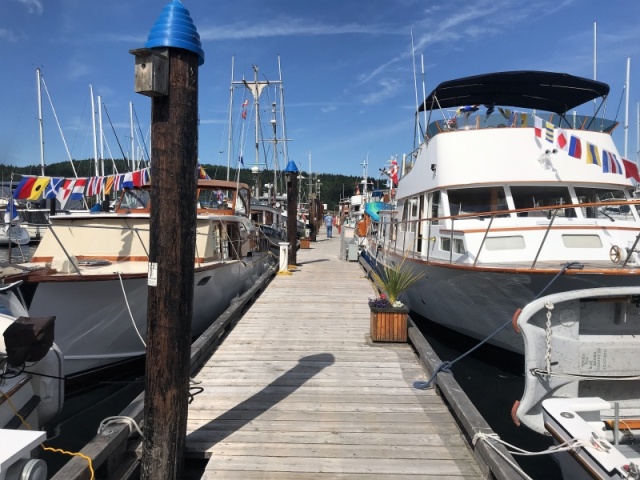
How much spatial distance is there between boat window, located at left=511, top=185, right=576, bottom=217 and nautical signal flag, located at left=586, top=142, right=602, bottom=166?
23.0 inches

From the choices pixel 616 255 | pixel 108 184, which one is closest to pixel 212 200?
pixel 108 184

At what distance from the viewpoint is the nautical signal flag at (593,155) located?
742 cm

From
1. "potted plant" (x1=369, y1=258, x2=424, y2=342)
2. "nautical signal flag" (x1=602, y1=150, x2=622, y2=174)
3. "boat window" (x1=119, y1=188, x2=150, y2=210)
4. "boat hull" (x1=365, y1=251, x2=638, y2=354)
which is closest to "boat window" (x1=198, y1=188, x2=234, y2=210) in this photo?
"boat window" (x1=119, y1=188, x2=150, y2=210)

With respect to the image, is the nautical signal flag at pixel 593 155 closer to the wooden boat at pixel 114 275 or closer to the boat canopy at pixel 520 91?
the boat canopy at pixel 520 91

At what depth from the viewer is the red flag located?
761 cm

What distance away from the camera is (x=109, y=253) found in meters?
7.59

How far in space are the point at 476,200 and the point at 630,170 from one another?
103 inches

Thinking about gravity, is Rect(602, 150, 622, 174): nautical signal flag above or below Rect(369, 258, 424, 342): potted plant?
above

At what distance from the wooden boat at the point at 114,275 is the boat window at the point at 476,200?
456cm

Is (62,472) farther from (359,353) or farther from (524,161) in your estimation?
(524,161)

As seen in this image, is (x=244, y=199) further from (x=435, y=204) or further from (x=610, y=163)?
(x=610, y=163)

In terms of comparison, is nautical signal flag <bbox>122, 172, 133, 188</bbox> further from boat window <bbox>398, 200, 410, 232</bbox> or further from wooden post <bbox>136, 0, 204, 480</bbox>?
wooden post <bbox>136, 0, 204, 480</bbox>

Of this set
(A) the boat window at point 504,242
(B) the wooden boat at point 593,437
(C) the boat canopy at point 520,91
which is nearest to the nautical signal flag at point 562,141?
(C) the boat canopy at point 520,91

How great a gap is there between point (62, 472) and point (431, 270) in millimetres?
5899
